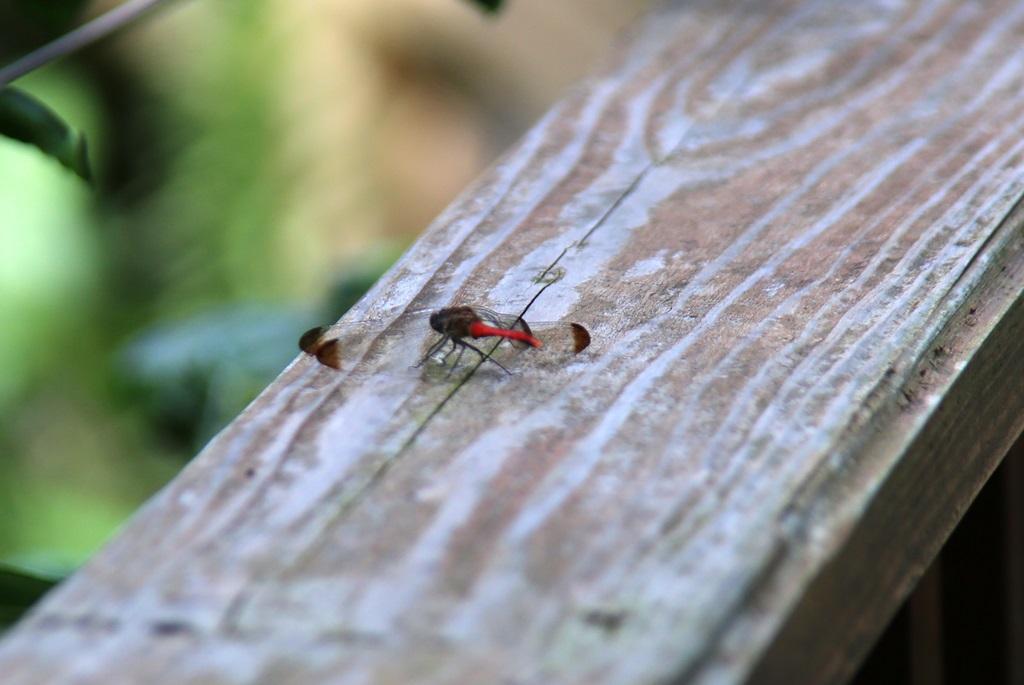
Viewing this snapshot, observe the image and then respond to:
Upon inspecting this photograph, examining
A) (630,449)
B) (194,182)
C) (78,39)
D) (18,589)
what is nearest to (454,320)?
(630,449)

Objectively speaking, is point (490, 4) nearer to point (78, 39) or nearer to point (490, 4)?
point (490, 4)

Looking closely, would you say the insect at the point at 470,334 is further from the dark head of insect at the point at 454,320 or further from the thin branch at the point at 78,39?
the thin branch at the point at 78,39

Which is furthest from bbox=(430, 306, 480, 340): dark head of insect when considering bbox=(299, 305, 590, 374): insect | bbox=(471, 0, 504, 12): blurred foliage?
bbox=(471, 0, 504, 12): blurred foliage

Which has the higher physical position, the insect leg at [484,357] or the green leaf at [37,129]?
the green leaf at [37,129]

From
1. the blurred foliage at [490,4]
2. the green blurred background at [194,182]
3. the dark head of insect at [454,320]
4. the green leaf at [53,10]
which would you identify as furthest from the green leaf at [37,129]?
the green blurred background at [194,182]

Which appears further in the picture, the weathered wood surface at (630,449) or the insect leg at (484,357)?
the insect leg at (484,357)
